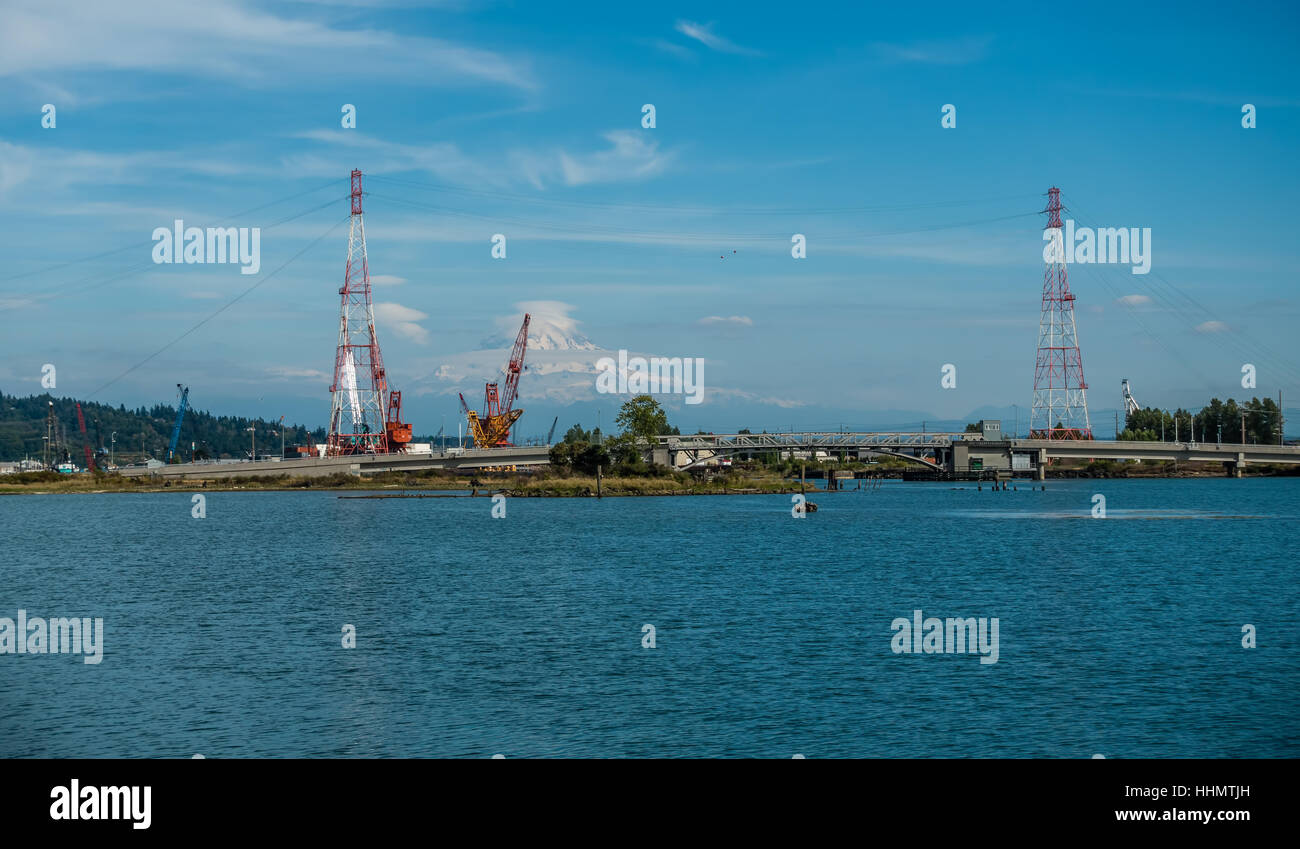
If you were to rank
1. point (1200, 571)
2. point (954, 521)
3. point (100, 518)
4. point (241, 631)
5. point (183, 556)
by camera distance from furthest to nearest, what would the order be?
point (100, 518) < point (954, 521) < point (183, 556) < point (1200, 571) < point (241, 631)

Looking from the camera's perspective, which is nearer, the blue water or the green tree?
the blue water

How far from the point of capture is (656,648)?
4309 centimetres

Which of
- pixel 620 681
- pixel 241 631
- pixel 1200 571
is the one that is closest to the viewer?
pixel 620 681

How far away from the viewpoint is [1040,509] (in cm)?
13800

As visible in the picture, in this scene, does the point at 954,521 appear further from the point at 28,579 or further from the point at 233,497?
the point at 233,497

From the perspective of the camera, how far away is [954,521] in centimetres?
11725

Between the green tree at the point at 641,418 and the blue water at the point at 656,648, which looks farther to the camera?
the green tree at the point at 641,418

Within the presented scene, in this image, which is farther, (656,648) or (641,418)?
(641,418)

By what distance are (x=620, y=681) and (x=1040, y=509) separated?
368 feet

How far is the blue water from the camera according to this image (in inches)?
1187

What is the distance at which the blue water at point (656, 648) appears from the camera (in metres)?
30.2
